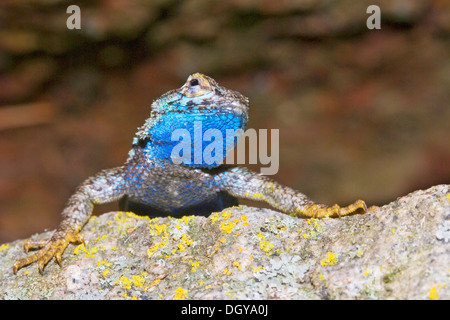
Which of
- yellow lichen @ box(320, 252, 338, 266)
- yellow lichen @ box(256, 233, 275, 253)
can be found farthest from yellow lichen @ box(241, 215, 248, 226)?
yellow lichen @ box(320, 252, 338, 266)

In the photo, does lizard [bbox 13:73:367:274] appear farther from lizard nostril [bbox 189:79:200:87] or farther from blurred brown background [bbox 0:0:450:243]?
blurred brown background [bbox 0:0:450:243]

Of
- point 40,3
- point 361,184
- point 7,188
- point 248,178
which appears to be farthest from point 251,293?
point 7,188

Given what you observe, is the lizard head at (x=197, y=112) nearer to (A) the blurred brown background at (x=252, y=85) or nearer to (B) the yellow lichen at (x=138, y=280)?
(B) the yellow lichen at (x=138, y=280)

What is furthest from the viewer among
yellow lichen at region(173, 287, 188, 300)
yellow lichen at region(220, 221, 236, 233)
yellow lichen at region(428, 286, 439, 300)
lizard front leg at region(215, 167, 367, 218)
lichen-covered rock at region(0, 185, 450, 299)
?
lizard front leg at region(215, 167, 367, 218)

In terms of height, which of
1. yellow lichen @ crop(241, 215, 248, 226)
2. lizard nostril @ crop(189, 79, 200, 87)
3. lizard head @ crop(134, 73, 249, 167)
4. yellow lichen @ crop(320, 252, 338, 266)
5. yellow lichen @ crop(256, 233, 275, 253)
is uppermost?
lizard nostril @ crop(189, 79, 200, 87)

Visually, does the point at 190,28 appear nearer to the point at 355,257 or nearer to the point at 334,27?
the point at 334,27

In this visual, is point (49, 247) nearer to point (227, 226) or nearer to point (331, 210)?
point (227, 226)

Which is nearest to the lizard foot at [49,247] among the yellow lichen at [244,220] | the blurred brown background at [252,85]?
the yellow lichen at [244,220]

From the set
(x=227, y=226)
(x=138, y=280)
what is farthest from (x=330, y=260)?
(x=138, y=280)
